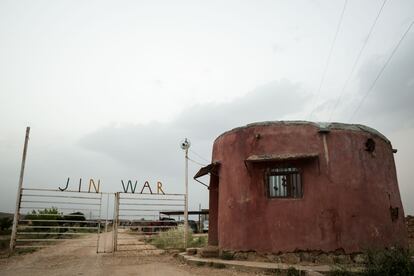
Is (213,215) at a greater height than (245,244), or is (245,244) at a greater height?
(213,215)

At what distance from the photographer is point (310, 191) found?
9469 mm

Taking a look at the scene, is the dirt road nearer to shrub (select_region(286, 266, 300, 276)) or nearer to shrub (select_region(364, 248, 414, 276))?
shrub (select_region(286, 266, 300, 276))

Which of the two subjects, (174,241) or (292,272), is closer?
(292,272)

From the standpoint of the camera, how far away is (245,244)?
9836 millimetres

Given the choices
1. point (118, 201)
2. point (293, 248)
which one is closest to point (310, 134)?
point (293, 248)

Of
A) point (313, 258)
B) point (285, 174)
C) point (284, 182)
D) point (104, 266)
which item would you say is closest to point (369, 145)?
point (285, 174)

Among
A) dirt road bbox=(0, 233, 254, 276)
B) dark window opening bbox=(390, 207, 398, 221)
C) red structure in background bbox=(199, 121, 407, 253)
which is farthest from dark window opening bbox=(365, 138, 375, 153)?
dirt road bbox=(0, 233, 254, 276)

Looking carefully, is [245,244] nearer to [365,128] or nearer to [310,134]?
[310,134]

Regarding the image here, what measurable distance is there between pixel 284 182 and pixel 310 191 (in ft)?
2.62

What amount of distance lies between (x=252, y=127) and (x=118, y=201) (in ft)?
19.6

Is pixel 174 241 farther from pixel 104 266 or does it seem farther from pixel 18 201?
pixel 18 201

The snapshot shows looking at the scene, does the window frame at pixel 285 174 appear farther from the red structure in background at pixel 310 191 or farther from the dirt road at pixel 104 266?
the dirt road at pixel 104 266

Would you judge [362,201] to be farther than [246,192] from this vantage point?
No

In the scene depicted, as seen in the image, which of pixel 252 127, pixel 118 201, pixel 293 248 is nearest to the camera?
pixel 293 248
